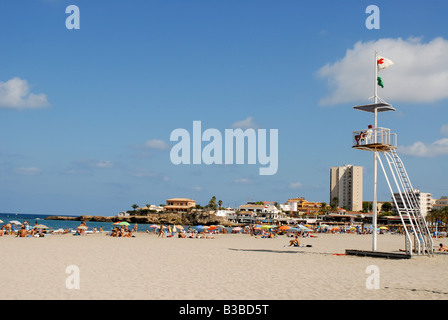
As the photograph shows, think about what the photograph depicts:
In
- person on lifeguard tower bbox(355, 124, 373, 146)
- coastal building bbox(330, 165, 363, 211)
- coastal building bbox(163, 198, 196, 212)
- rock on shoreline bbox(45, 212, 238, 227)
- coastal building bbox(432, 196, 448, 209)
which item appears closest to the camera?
person on lifeguard tower bbox(355, 124, 373, 146)

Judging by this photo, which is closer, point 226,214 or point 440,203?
point 226,214

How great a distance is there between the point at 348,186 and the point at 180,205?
81.4 meters

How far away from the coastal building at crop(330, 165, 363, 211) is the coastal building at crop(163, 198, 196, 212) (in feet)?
227

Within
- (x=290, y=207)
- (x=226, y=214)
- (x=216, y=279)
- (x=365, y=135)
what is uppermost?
(x=365, y=135)

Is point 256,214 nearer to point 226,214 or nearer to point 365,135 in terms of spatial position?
point 226,214

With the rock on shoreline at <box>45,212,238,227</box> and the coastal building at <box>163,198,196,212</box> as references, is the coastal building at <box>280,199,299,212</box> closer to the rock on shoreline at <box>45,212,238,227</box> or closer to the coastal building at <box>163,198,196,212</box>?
the coastal building at <box>163,198,196,212</box>

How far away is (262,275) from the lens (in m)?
13.6

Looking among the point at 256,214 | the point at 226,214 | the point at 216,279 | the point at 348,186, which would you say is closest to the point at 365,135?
the point at 216,279

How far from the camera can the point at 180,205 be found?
157250 millimetres

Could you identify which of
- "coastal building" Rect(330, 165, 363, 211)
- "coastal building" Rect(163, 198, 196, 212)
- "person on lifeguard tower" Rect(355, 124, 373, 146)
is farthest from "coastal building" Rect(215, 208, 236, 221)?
"person on lifeguard tower" Rect(355, 124, 373, 146)

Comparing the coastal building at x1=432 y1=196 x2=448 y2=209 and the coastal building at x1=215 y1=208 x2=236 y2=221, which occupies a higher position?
the coastal building at x1=432 y1=196 x2=448 y2=209

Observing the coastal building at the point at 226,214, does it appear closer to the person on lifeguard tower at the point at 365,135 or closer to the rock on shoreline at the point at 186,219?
the rock on shoreline at the point at 186,219

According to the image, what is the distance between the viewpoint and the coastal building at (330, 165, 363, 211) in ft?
616
